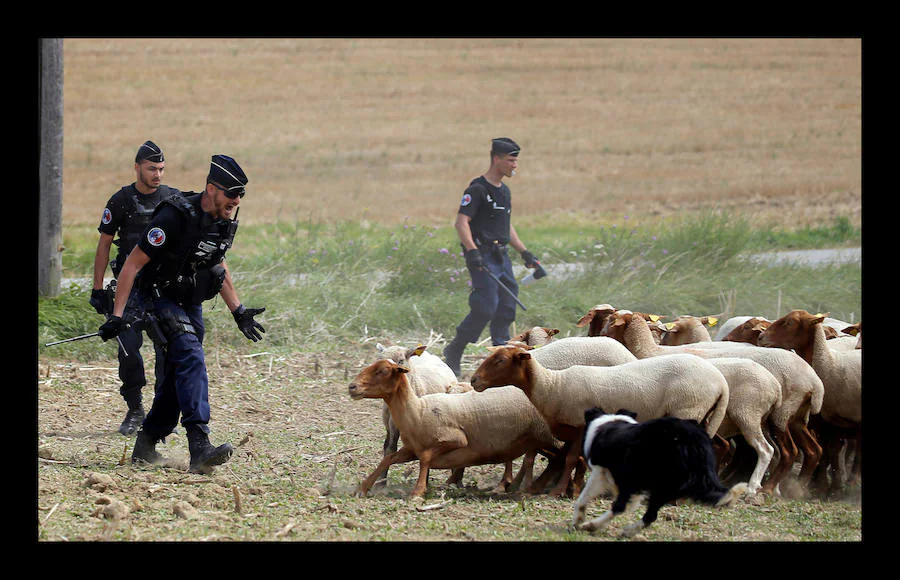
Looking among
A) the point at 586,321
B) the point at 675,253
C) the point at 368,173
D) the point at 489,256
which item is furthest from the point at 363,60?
the point at 586,321

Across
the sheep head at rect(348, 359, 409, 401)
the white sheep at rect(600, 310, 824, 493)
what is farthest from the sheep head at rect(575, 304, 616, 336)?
the sheep head at rect(348, 359, 409, 401)

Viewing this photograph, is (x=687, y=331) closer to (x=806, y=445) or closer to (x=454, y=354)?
(x=806, y=445)

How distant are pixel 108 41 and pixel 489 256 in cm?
2237

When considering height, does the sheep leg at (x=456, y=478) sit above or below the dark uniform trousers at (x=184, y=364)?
below

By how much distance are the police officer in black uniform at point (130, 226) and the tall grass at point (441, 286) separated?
2.83 meters

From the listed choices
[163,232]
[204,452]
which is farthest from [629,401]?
[163,232]

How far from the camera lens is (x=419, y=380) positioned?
24.9 feet

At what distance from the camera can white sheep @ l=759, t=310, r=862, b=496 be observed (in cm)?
724

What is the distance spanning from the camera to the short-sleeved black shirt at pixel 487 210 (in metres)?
10.8

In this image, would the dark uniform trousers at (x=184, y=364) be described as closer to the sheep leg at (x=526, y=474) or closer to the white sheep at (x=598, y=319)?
the sheep leg at (x=526, y=474)

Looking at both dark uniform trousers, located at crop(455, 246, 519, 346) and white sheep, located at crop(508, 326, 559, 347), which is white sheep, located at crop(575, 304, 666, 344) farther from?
dark uniform trousers, located at crop(455, 246, 519, 346)

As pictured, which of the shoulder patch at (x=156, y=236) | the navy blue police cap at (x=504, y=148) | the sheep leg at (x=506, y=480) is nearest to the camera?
the shoulder patch at (x=156, y=236)

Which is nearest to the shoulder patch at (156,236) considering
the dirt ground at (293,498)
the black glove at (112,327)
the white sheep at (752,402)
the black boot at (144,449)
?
the black glove at (112,327)

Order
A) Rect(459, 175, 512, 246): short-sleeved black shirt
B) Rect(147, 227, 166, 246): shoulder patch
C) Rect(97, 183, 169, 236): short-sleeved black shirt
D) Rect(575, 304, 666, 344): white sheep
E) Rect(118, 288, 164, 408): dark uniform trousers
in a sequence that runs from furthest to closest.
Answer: Rect(459, 175, 512, 246): short-sleeved black shirt < Rect(118, 288, 164, 408): dark uniform trousers < Rect(97, 183, 169, 236): short-sleeved black shirt < Rect(575, 304, 666, 344): white sheep < Rect(147, 227, 166, 246): shoulder patch
